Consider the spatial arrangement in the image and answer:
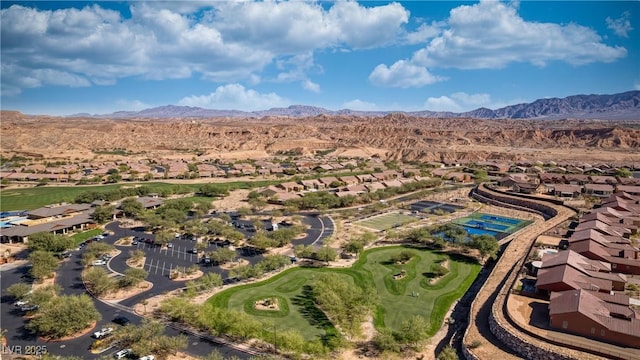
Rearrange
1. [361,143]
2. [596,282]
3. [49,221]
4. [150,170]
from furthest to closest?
[361,143]
[150,170]
[49,221]
[596,282]

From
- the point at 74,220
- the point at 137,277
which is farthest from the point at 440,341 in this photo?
the point at 74,220

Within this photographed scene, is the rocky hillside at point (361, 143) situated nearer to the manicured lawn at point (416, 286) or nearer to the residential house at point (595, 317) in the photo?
the manicured lawn at point (416, 286)

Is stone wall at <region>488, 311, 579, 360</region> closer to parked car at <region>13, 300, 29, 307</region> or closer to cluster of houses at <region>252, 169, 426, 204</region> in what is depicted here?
parked car at <region>13, 300, 29, 307</region>

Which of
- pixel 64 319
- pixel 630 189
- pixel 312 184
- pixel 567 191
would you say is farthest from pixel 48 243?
pixel 630 189

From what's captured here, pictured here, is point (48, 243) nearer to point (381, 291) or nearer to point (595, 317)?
point (381, 291)

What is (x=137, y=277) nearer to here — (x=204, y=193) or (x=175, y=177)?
(x=204, y=193)

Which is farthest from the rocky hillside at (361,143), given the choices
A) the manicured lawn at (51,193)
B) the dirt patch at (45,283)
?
the dirt patch at (45,283)
